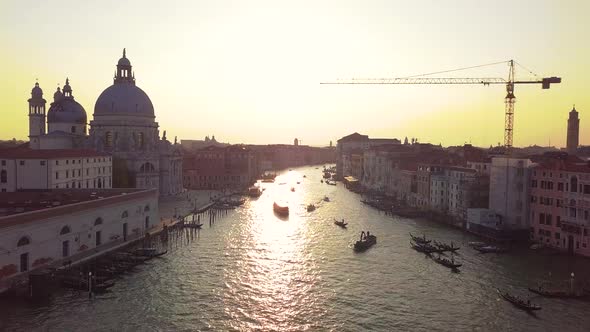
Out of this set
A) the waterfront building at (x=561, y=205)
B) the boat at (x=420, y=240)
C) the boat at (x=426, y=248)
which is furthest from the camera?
the boat at (x=420, y=240)

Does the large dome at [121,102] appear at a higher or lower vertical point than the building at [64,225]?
higher

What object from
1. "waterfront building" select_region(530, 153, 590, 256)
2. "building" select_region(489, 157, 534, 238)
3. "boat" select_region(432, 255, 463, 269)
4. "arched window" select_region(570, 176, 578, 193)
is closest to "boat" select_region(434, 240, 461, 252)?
"boat" select_region(432, 255, 463, 269)

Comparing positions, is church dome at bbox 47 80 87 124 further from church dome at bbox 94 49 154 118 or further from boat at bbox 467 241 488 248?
boat at bbox 467 241 488 248

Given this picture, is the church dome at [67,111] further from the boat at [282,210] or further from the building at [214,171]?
the boat at [282,210]

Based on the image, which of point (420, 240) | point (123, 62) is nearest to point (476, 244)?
point (420, 240)

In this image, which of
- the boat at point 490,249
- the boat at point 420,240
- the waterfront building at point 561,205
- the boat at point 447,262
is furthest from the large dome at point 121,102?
the waterfront building at point 561,205

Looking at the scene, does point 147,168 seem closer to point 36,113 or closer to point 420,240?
point 36,113
